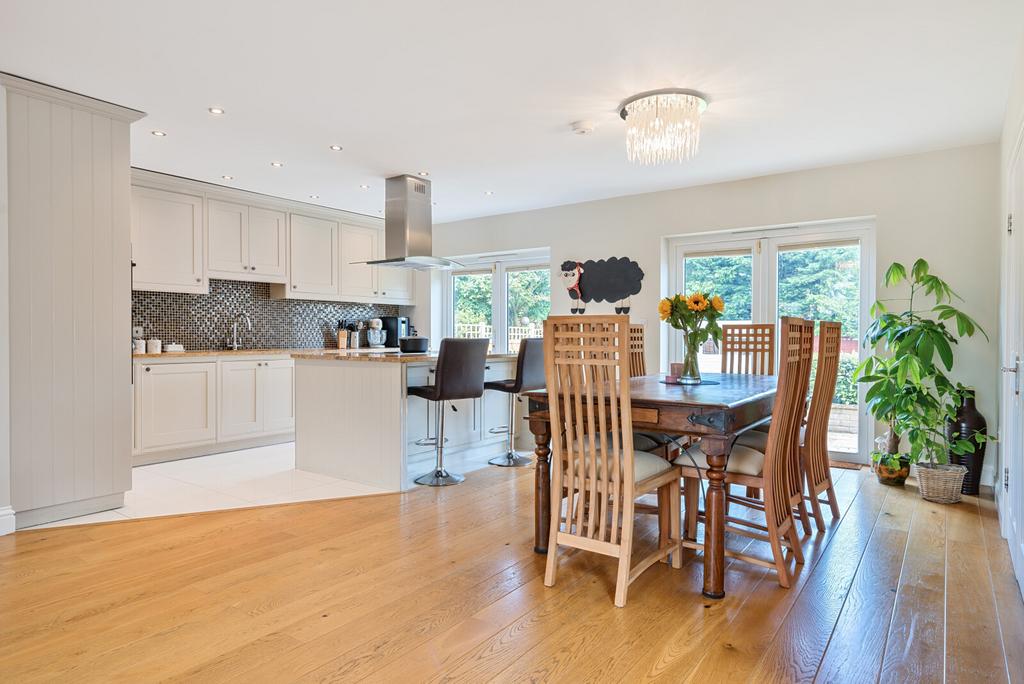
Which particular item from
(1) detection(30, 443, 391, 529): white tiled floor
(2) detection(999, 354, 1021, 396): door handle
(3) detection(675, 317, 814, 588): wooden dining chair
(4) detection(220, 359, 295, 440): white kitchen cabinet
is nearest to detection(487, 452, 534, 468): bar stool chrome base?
(1) detection(30, 443, 391, 529): white tiled floor

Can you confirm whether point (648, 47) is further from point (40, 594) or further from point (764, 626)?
point (40, 594)

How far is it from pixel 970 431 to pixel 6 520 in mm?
5407

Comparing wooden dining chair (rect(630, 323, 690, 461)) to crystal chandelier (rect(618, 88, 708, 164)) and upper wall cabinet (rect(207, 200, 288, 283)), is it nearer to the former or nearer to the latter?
crystal chandelier (rect(618, 88, 708, 164))

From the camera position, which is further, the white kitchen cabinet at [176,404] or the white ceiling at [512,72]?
the white kitchen cabinet at [176,404]

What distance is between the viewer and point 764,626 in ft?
6.67

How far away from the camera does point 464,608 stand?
2.17 m

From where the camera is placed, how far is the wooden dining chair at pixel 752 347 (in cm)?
392

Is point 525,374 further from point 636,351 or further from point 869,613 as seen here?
point 869,613

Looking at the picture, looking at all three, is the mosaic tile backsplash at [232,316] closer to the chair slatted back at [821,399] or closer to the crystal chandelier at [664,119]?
the crystal chandelier at [664,119]

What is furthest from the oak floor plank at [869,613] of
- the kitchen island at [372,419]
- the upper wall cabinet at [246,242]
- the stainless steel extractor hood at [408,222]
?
the upper wall cabinet at [246,242]

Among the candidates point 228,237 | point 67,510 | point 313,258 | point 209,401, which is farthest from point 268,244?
point 67,510

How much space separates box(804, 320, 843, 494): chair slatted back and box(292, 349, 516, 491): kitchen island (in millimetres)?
2267

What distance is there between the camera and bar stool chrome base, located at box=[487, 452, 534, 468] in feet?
14.8

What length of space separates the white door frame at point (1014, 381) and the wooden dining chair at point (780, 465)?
0.78 m
